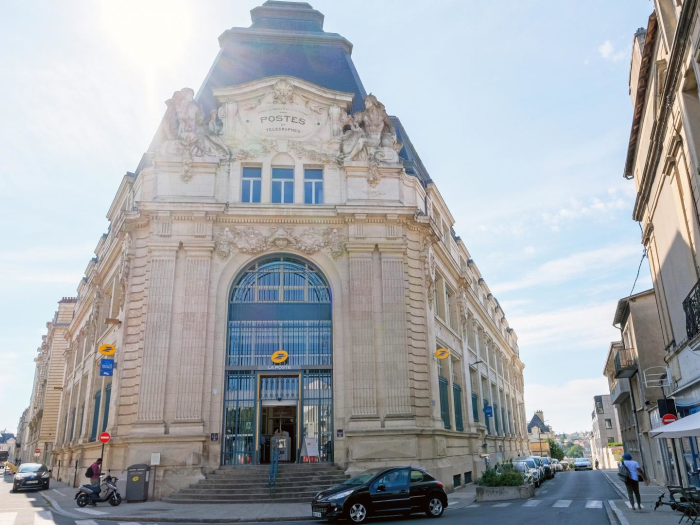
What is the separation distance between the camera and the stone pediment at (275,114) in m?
26.9

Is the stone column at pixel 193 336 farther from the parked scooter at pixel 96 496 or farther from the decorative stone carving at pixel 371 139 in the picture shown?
the decorative stone carving at pixel 371 139

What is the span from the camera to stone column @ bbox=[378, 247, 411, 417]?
77.2ft

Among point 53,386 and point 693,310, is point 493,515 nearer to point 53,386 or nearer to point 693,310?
point 693,310

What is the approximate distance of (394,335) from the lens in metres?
24.3

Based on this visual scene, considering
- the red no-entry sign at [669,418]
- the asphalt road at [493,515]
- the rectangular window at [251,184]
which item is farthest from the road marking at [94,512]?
the red no-entry sign at [669,418]

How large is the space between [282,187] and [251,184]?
1432 millimetres

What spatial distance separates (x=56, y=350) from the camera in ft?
198

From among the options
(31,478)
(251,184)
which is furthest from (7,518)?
(251,184)

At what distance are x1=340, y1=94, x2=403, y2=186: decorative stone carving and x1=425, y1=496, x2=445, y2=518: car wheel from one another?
1487cm

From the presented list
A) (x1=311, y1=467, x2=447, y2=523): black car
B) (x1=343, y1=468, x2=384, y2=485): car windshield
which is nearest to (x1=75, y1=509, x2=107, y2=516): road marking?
(x1=311, y1=467, x2=447, y2=523): black car

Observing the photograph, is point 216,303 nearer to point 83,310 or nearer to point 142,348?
point 142,348

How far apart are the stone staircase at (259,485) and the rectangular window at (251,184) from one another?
460 inches

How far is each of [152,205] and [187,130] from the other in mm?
4098

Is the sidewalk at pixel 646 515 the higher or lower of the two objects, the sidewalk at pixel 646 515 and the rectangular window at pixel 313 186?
the lower
